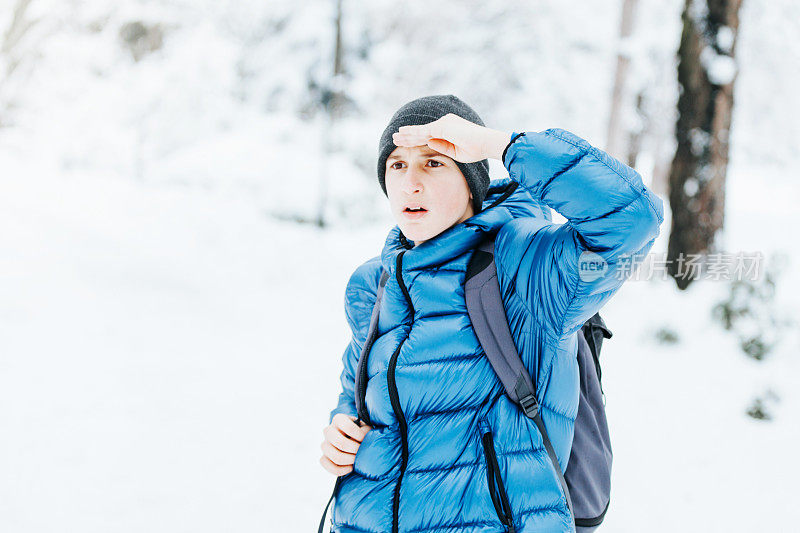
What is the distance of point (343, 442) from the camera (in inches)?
67.9

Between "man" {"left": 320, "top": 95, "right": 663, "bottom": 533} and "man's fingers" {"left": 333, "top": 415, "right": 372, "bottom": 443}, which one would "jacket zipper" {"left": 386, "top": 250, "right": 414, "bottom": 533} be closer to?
"man" {"left": 320, "top": 95, "right": 663, "bottom": 533}

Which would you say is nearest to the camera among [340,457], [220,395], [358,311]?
[340,457]

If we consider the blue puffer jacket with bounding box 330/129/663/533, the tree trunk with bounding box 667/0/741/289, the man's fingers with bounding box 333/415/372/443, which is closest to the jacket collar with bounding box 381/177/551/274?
the blue puffer jacket with bounding box 330/129/663/533

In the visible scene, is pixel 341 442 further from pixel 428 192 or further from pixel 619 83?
pixel 619 83

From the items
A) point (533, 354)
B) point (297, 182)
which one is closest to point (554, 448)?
point (533, 354)

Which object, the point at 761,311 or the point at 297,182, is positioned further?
the point at 297,182

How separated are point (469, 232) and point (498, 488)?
0.70 m

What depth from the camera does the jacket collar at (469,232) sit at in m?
1.67

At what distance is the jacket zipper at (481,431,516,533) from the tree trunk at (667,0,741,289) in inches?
197

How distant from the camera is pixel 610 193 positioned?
1340mm

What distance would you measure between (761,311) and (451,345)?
449 cm

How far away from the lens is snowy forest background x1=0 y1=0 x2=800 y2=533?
3459 millimetres

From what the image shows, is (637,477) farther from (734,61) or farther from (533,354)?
(734,61)
